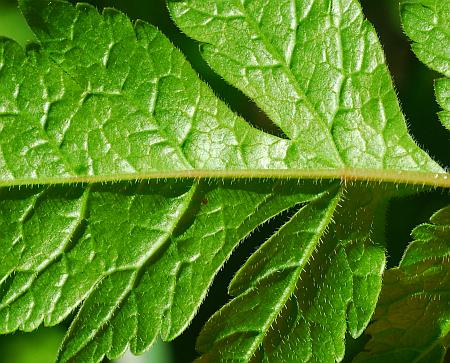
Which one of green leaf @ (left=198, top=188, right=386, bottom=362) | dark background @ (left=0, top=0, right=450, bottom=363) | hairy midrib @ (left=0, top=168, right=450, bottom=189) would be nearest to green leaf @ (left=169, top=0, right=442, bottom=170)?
hairy midrib @ (left=0, top=168, right=450, bottom=189)

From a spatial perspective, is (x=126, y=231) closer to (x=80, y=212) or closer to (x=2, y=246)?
(x=80, y=212)

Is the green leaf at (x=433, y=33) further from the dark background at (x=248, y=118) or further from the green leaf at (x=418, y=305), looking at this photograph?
the dark background at (x=248, y=118)

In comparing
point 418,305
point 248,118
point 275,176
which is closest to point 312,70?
point 275,176

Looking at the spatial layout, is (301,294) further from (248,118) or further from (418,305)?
(248,118)

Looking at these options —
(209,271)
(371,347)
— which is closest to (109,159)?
(209,271)

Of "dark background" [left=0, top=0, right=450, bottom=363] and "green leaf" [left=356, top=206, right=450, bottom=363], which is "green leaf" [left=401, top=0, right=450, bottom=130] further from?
"dark background" [left=0, top=0, right=450, bottom=363]

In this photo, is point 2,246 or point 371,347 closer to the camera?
point 2,246

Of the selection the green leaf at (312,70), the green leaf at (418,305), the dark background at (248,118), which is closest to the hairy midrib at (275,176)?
the green leaf at (312,70)

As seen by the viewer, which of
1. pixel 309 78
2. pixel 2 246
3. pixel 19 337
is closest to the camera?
pixel 2 246
